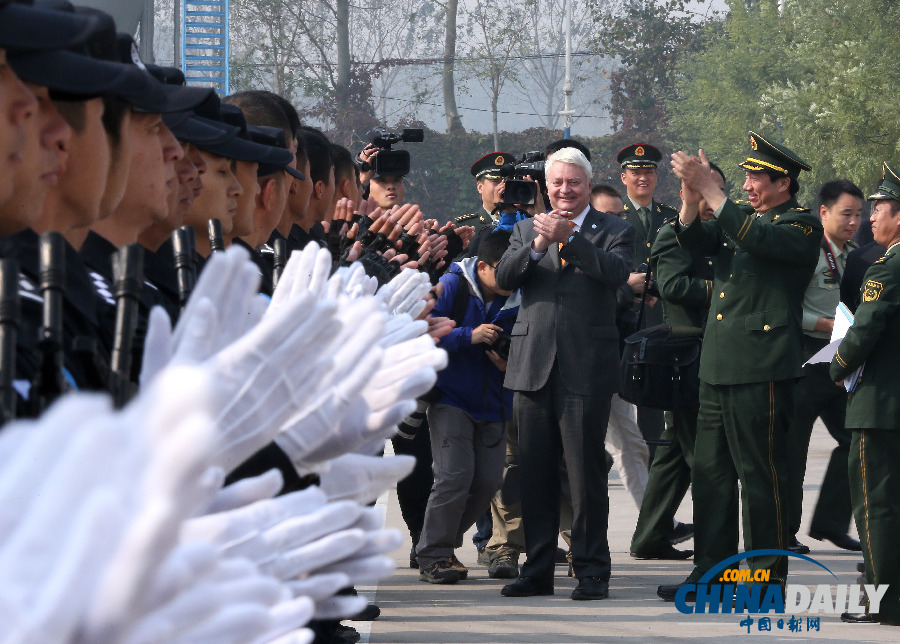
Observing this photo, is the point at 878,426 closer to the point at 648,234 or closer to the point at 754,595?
the point at 754,595

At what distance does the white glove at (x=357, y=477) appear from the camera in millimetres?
1774

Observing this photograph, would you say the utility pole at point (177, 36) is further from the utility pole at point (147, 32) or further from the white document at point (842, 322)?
the white document at point (842, 322)

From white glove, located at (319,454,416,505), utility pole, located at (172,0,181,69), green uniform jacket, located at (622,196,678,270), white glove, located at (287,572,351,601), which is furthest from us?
utility pole, located at (172,0,181,69)

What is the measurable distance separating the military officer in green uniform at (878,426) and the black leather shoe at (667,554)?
1.73 metres

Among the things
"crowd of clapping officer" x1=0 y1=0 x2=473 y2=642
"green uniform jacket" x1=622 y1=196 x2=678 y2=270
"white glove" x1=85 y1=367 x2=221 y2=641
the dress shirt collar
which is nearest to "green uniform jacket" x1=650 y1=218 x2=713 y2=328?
the dress shirt collar

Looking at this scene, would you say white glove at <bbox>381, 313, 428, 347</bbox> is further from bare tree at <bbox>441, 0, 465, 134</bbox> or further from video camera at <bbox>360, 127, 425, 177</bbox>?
bare tree at <bbox>441, 0, 465, 134</bbox>

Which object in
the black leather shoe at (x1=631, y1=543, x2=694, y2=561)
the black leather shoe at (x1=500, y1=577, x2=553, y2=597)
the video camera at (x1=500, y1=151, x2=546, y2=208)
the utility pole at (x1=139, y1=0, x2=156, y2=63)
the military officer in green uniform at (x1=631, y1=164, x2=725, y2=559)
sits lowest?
the black leather shoe at (x1=631, y1=543, x2=694, y2=561)

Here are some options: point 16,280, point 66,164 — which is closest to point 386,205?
point 66,164

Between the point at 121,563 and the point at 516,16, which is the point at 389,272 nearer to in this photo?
the point at 121,563

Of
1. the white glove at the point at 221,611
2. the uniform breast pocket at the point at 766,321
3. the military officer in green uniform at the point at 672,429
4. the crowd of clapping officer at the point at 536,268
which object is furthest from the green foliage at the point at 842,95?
the white glove at the point at 221,611

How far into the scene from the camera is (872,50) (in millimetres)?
25250

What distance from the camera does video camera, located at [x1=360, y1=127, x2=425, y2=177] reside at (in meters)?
7.12

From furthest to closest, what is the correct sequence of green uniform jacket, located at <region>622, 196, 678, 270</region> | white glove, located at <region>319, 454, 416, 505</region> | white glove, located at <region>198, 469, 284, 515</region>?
green uniform jacket, located at <region>622, 196, 678, 270</region> → white glove, located at <region>319, 454, 416, 505</region> → white glove, located at <region>198, 469, 284, 515</region>

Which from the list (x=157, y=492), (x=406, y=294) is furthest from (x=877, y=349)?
(x=157, y=492)
